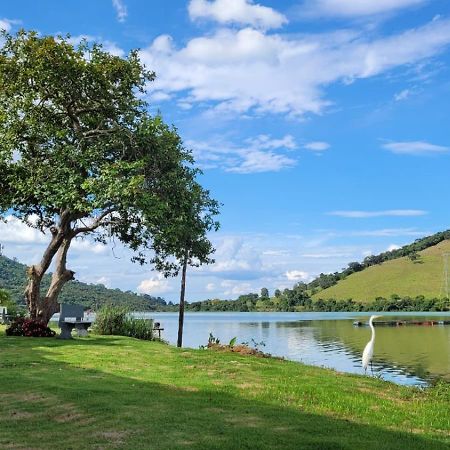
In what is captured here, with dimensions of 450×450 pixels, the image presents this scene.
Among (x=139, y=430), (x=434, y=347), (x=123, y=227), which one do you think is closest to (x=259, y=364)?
(x=139, y=430)

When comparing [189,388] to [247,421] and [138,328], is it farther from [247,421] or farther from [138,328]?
[138,328]

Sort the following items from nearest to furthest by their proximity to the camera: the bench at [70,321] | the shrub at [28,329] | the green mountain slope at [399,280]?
the bench at [70,321]
the shrub at [28,329]
the green mountain slope at [399,280]

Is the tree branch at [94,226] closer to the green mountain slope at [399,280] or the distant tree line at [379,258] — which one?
the green mountain slope at [399,280]

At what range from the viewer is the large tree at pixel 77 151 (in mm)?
24312

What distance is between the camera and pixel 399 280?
158125 millimetres

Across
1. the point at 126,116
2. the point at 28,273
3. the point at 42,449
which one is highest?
the point at 126,116

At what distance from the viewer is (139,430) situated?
8.64 m

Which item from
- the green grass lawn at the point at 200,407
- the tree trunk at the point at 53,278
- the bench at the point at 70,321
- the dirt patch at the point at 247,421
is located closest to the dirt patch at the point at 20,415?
the green grass lawn at the point at 200,407

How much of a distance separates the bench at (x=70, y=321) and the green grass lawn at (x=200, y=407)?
5895 millimetres

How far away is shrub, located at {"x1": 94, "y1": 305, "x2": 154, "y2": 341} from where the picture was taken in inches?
1118

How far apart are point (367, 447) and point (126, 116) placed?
21737 mm

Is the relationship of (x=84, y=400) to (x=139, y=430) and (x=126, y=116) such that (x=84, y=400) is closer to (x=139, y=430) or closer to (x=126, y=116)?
(x=139, y=430)

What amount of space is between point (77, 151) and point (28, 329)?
7.95m

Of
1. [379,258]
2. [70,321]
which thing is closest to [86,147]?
[70,321]
